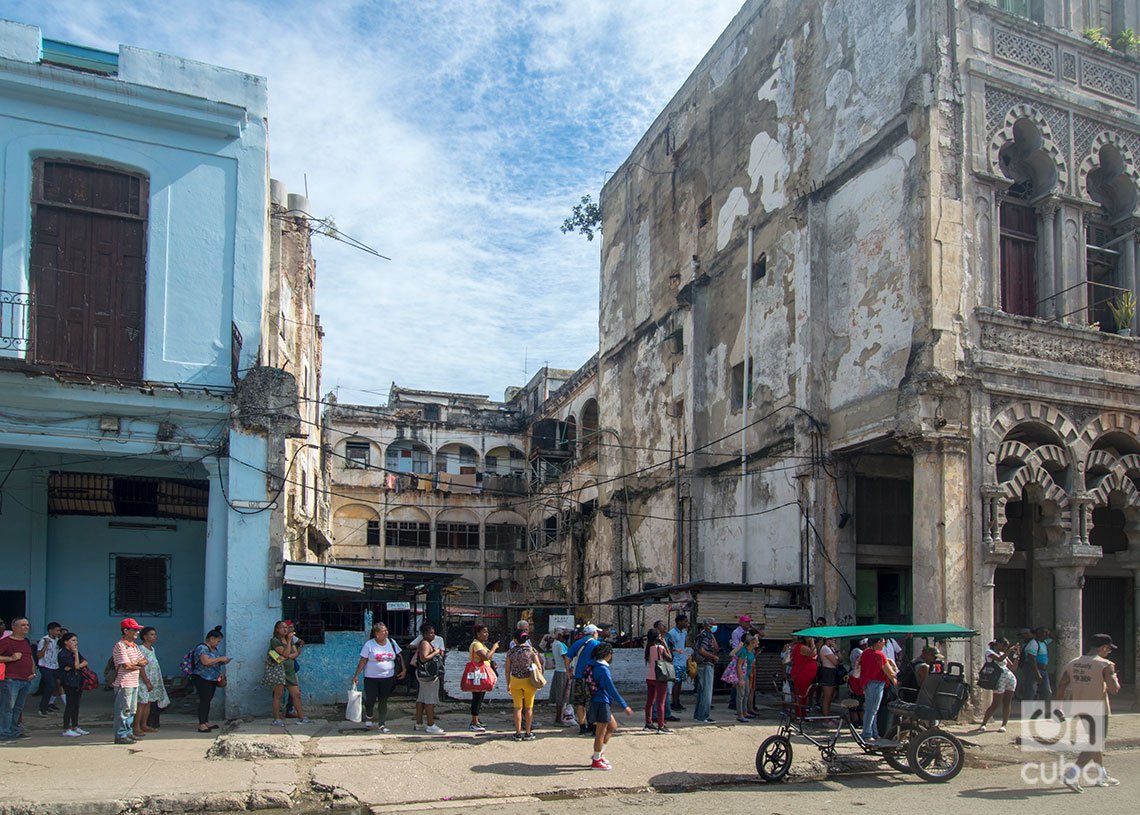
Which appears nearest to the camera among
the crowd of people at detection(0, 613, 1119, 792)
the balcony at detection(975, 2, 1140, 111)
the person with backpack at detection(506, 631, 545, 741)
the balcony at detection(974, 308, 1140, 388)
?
the crowd of people at detection(0, 613, 1119, 792)

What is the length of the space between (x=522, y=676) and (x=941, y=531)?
714 cm

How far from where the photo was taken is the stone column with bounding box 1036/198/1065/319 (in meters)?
17.4

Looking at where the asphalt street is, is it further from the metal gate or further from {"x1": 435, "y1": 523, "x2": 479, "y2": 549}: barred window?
{"x1": 435, "y1": 523, "x2": 479, "y2": 549}: barred window

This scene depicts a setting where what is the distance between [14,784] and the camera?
9547mm

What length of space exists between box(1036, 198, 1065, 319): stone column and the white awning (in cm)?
1277

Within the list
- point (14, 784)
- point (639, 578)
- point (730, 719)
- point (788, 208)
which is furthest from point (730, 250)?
point (14, 784)

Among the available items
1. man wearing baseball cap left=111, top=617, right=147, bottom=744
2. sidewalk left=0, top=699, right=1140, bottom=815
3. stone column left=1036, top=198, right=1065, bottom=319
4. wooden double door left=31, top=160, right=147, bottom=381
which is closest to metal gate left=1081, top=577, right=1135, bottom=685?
sidewalk left=0, top=699, right=1140, bottom=815

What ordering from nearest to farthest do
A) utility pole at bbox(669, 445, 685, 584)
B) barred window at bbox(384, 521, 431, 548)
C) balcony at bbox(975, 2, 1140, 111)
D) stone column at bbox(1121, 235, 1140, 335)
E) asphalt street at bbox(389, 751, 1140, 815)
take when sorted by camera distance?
asphalt street at bbox(389, 751, 1140, 815)
balcony at bbox(975, 2, 1140, 111)
stone column at bbox(1121, 235, 1140, 335)
utility pole at bbox(669, 445, 685, 584)
barred window at bbox(384, 521, 431, 548)

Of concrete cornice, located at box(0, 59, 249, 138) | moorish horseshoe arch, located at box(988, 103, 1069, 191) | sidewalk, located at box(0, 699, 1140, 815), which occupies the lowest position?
sidewalk, located at box(0, 699, 1140, 815)

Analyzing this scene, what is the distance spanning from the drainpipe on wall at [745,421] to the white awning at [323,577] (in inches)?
370

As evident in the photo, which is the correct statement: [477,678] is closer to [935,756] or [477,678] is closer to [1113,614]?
[935,756]

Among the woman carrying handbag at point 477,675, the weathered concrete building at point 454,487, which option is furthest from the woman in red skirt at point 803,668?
the weathered concrete building at point 454,487

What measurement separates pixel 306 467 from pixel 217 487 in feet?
42.6

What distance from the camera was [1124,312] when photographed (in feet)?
58.6
